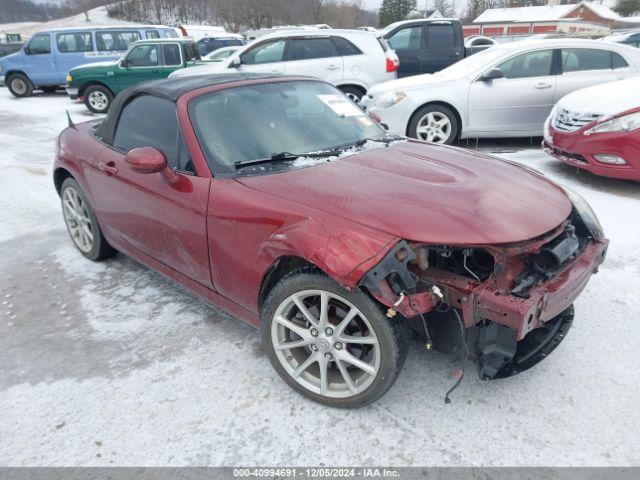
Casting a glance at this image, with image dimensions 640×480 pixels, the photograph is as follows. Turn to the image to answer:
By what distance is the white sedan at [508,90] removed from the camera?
680 centimetres

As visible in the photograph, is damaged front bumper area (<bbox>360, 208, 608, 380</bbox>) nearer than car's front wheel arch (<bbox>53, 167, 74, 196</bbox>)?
Yes

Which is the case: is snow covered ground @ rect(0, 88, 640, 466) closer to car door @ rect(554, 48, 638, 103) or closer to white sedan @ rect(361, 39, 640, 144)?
Result: white sedan @ rect(361, 39, 640, 144)

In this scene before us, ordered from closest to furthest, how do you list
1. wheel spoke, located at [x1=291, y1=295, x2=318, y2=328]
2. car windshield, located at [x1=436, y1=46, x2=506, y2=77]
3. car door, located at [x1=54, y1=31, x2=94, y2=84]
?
1. wheel spoke, located at [x1=291, y1=295, x2=318, y2=328]
2. car windshield, located at [x1=436, y1=46, x2=506, y2=77]
3. car door, located at [x1=54, y1=31, x2=94, y2=84]

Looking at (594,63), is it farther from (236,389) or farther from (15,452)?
(15,452)

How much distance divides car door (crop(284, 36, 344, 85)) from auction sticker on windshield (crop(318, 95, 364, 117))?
562 cm

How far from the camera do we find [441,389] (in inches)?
95.0

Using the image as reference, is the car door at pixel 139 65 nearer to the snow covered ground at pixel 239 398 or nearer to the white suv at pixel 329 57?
the white suv at pixel 329 57

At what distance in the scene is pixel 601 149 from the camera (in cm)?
503

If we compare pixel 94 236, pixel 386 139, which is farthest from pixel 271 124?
pixel 94 236

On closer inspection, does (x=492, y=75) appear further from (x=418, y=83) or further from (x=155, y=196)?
(x=155, y=196)

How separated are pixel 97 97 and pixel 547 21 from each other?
64586 mm

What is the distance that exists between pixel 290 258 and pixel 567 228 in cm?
140

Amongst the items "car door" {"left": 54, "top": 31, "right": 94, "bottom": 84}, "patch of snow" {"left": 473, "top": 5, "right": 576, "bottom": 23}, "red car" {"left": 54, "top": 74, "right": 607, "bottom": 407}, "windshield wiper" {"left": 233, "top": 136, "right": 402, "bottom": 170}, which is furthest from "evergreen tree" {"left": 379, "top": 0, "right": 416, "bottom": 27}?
"red car" {"left": 54, "top": 74, "right": 607, "bottom": 407}

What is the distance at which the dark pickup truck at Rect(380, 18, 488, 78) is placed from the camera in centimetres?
1044
